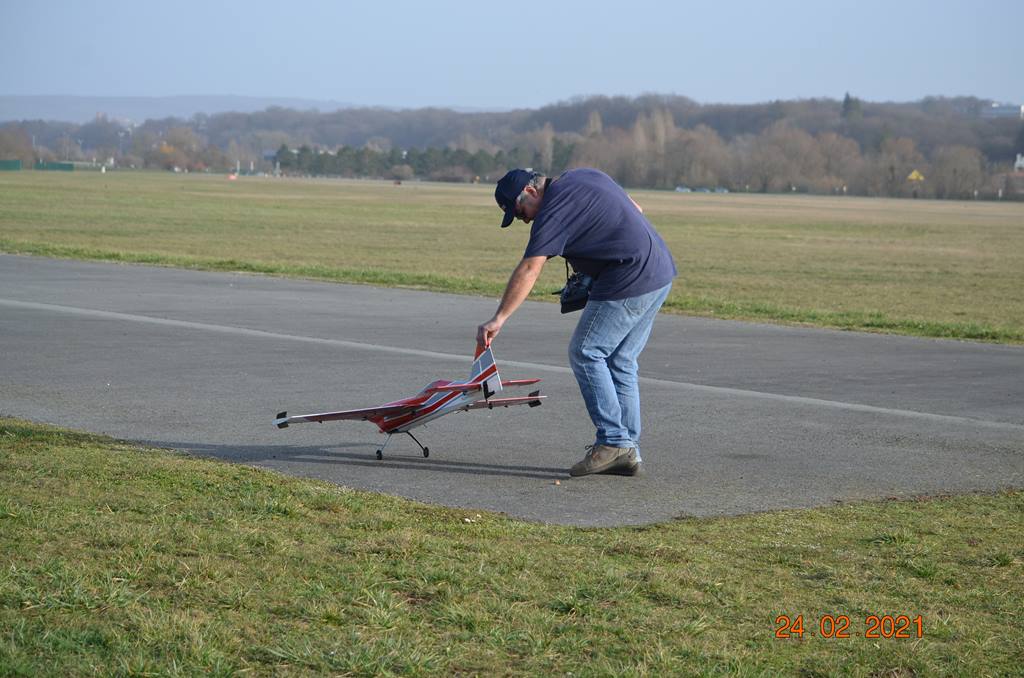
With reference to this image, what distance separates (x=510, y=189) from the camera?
743cm

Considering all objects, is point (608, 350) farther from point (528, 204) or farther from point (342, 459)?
point (342, 459)

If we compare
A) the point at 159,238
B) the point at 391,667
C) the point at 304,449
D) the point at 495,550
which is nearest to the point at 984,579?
the point at 495,550

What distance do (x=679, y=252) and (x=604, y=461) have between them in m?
34.7

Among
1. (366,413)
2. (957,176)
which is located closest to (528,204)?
(366,413)

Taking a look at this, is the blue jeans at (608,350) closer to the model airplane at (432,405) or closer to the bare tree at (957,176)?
the model airplane at (432,405)

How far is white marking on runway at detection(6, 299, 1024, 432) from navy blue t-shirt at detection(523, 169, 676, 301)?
11.1ft

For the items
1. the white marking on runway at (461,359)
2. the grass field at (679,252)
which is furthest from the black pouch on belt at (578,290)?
the grass field at (679,252)

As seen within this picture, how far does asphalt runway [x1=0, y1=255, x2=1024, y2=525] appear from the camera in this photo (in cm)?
768

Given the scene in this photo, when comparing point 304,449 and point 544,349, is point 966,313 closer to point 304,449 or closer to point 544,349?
point 544,349

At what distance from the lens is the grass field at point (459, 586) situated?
4457mm

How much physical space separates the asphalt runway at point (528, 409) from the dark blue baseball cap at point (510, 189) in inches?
62.5

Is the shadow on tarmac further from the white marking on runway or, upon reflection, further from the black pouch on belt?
the white marking on runway

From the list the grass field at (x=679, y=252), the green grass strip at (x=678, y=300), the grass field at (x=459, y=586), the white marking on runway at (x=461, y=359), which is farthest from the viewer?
the grass field at (x=679, y=252)

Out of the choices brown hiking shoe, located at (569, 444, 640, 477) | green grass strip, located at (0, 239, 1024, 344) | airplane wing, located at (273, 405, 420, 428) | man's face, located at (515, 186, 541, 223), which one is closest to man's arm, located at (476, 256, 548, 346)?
man's face, located at (515, 186, 541, 223)
